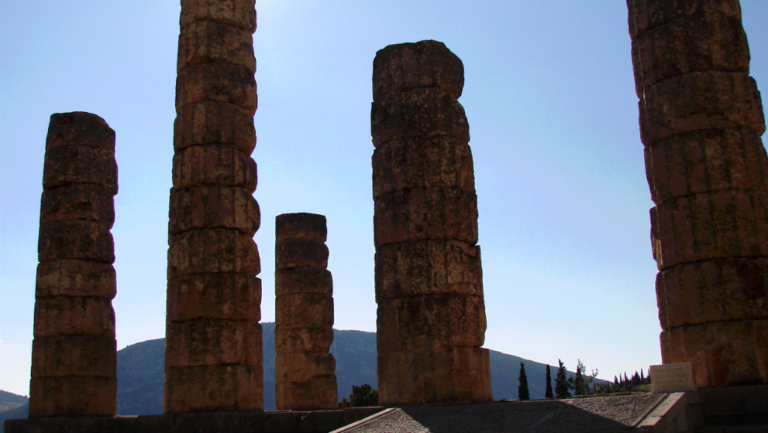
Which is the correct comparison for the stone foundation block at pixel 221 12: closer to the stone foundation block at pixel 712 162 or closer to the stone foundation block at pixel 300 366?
the stone foundation block at pixel 300 366

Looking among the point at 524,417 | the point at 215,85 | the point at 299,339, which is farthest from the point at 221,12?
the point at 524,417

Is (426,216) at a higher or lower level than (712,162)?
lower

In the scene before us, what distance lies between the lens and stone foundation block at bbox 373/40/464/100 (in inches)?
392

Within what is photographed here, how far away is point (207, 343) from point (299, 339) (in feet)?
17.6

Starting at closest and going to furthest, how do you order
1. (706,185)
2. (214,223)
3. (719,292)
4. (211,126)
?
1. (719,292)
2. (706,185)
3. (214,223)
4. (211,126)

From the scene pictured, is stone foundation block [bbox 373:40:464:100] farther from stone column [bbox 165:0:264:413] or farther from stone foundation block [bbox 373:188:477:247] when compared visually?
stone column [bbox 165:0:264:413]

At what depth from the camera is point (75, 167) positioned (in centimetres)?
1515

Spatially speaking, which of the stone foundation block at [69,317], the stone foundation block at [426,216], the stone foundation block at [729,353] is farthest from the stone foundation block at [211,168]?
the stone foundation block at [729,353]

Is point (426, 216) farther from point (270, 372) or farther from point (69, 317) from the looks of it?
point (270, 372)

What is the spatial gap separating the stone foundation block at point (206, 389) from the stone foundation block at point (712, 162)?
6.94 m

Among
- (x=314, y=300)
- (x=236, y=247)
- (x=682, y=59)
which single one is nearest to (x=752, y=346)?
(x=682, y=59)

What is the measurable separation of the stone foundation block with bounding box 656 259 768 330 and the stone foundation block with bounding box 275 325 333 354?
9.37m

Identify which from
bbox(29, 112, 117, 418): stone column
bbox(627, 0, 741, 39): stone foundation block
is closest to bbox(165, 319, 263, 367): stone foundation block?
bbox(29, 112, 117, 418): stone column

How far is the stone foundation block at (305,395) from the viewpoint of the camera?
1625 centimetres
